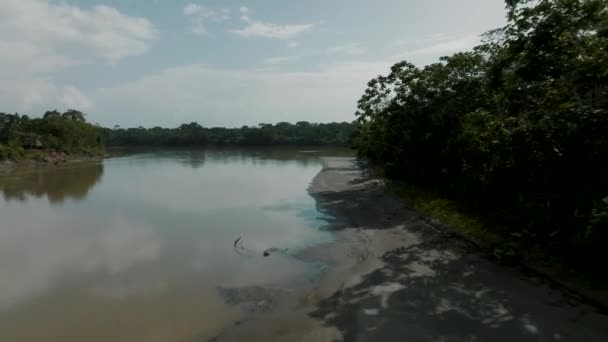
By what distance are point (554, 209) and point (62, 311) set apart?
9.55 m

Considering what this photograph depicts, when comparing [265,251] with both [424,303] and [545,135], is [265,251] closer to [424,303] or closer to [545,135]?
[424,303]

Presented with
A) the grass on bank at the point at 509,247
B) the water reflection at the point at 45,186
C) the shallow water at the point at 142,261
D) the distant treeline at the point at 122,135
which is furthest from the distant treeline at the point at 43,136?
the grass on bank at the point at 509,247

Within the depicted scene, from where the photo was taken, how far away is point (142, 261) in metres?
10.1

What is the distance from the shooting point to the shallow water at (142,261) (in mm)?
6844

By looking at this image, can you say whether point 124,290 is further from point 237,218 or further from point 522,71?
point 522,71

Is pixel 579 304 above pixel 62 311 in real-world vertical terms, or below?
above

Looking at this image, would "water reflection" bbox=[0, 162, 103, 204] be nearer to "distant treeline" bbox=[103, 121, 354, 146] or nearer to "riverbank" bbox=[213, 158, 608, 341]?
"riverbank" bbox=[213, 158, 608, 341]

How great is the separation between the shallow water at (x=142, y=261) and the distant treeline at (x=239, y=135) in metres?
58.1

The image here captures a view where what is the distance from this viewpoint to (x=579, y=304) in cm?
563

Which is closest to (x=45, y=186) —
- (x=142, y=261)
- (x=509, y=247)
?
(x=142, y=261)

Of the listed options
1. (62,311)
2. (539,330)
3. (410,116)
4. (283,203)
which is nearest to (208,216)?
(283,203)

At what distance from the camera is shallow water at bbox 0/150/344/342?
684cm

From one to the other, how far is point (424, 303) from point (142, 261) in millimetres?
7315

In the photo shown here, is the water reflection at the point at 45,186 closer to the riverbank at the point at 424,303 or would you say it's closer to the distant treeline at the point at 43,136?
the distant treeline at the point at 43,136
